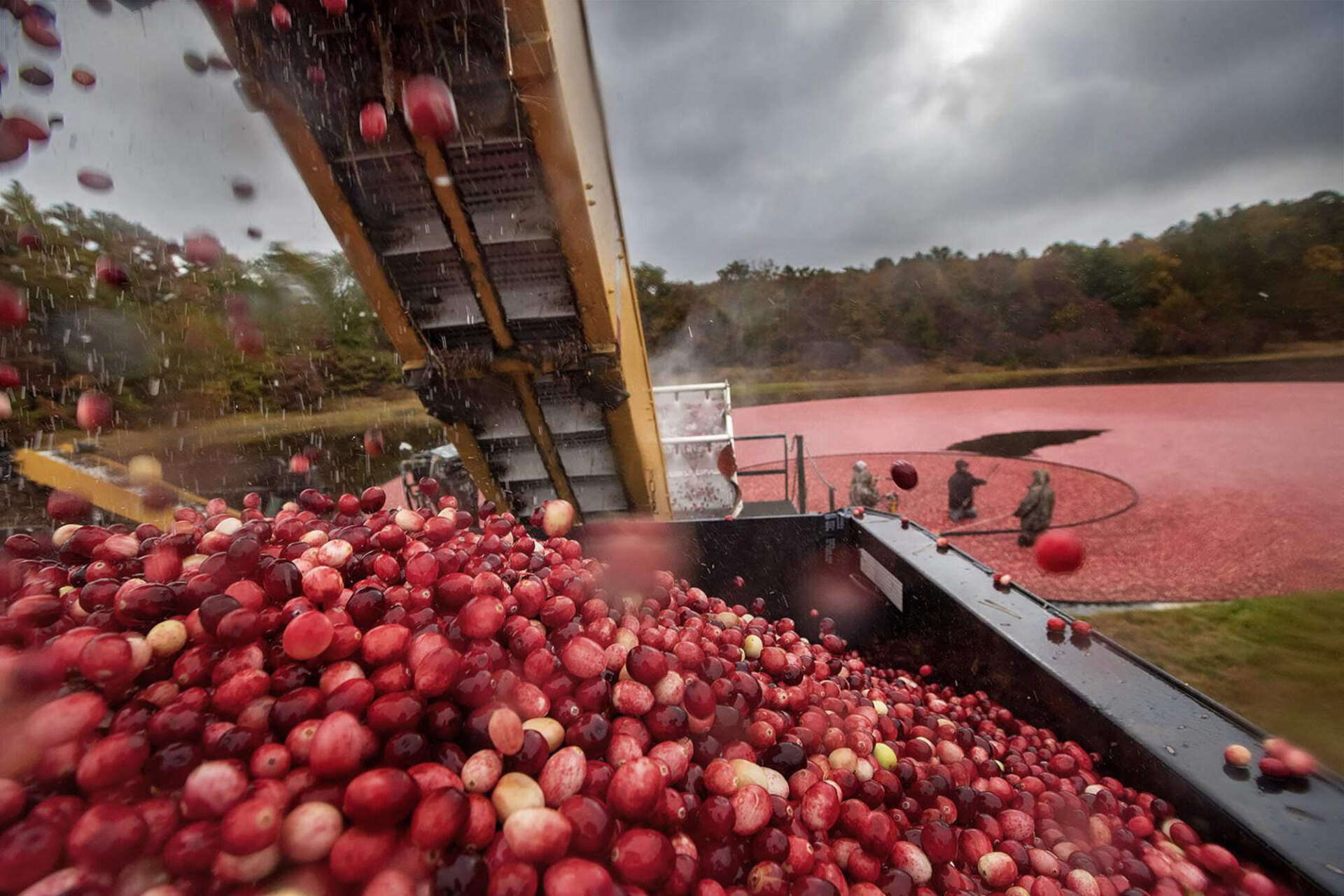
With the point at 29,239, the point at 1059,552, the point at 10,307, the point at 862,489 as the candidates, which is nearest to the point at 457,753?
the point at 1059,552

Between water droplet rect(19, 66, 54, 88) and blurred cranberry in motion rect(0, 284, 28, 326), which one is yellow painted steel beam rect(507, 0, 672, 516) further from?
blurred cranberry in motion rect(0, 284, 28, 326)

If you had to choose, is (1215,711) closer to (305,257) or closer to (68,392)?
(68,392)

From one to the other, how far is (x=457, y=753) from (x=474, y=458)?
12.1ft

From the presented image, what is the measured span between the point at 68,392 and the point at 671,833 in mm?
11788

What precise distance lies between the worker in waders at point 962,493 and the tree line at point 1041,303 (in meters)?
24.5

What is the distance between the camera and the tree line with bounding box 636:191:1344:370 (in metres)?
27.0

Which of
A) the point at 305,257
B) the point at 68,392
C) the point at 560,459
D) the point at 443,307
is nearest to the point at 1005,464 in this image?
the point at 560,459

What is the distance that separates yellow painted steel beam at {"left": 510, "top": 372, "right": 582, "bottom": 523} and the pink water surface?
289 inches

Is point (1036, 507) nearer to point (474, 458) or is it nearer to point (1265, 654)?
point (1265, 654)

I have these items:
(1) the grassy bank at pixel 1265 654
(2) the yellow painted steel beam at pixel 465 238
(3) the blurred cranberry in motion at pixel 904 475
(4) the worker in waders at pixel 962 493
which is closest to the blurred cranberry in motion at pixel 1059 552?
(3) the blurred cranberry in motion at pixel 904 475

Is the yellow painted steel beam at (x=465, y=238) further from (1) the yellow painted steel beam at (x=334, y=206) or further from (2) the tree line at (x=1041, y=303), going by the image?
(2) the tree line at (x=1041, y=303)

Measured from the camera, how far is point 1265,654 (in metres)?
4.86

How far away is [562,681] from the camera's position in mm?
1460

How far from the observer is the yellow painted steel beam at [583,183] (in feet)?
8.90
